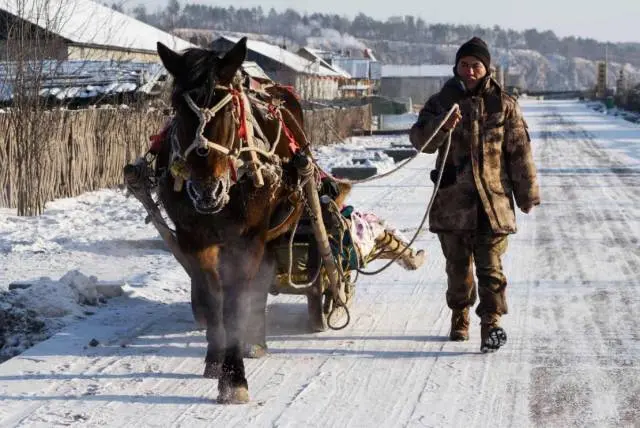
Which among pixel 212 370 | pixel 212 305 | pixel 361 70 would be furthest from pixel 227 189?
pixel 361 70

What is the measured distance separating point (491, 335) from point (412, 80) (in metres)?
119

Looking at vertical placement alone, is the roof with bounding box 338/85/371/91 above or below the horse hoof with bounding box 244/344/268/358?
above

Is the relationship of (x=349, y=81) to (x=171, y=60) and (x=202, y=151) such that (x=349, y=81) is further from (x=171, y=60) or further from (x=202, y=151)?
(x=202, y=151)

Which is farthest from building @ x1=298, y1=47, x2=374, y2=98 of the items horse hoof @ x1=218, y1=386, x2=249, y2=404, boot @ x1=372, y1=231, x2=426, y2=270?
horse hoof @ x1=218, y1=386, x2=249, y2=404

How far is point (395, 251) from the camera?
306 inches

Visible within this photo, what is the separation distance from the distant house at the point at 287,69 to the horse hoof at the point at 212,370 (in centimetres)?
3588

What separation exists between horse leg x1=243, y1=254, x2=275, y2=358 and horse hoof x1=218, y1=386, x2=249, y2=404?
2.15 ft

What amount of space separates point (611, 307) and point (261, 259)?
134 inches

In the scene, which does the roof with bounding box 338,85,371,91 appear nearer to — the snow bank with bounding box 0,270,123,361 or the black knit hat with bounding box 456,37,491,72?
the snow bank with bounding box 0,270,123,361

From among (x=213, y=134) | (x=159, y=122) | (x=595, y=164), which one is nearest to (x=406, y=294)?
(x=213, y=134)

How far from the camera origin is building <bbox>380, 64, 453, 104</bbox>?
4710 inches

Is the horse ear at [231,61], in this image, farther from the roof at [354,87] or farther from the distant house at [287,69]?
the roof at [354,87]

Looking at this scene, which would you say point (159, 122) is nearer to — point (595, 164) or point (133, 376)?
point (595, 164)

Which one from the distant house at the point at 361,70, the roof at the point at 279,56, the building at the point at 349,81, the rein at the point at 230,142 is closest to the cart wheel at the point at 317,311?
the rein at the point at 230,142
